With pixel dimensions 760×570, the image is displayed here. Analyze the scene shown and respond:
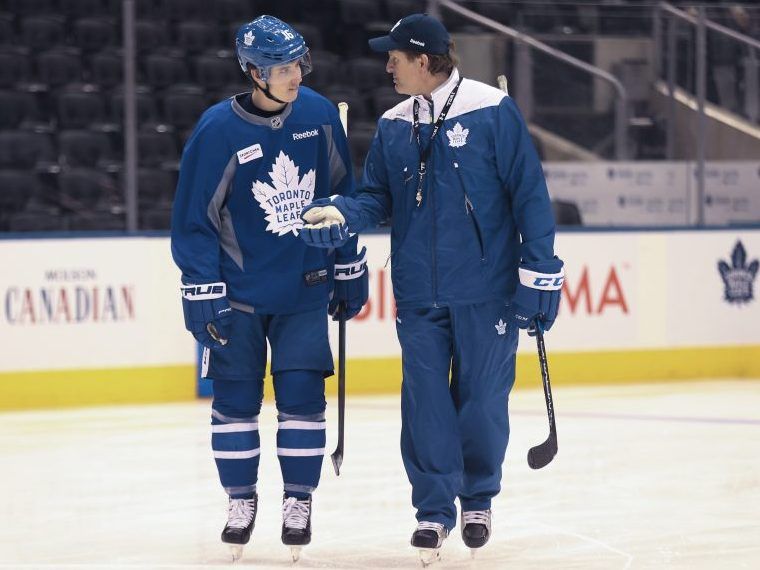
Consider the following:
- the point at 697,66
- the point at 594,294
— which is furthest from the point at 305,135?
the point at 697,66

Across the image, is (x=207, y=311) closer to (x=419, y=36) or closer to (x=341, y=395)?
(x=341, y=395)

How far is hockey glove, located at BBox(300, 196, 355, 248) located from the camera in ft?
13.1

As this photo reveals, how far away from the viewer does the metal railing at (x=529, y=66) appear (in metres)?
8.54

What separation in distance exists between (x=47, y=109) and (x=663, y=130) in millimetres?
3609

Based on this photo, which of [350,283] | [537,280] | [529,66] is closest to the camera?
[537,280]

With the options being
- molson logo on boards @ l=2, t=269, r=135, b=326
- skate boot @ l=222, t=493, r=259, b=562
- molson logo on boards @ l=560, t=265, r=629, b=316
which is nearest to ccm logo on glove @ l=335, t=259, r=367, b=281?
skate boot @ l=222, t=493, r=259, b=562

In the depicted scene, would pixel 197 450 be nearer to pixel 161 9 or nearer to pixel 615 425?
pixel 615 425

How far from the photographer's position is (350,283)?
4.39m

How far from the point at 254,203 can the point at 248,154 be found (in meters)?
0.13

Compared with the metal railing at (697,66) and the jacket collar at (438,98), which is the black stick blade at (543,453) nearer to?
the jacket collar at (438,98)

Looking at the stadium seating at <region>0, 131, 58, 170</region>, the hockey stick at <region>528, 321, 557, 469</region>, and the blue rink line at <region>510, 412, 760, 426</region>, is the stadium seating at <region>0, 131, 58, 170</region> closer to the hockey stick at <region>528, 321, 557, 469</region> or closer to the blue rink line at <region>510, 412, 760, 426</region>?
the blue rink line at <region>510, 412, 760, 426</region>

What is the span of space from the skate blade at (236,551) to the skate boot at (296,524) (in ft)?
0.41

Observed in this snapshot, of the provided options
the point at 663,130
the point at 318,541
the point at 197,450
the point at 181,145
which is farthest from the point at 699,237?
the point at 318,541

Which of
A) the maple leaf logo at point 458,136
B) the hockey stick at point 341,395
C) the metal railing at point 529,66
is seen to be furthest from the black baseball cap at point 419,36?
the metal railing at point 529,66
